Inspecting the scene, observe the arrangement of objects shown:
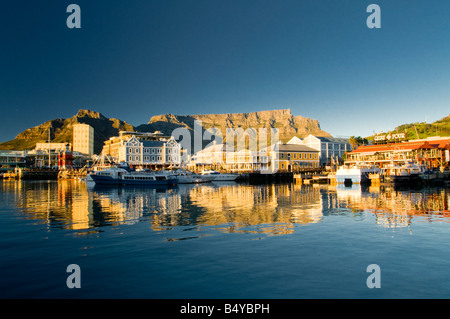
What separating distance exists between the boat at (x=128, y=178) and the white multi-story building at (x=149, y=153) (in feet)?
177

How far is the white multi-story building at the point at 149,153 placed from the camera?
124188 mm

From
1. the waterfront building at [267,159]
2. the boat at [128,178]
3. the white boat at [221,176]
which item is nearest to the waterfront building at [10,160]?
the waterfront building at [267,159]

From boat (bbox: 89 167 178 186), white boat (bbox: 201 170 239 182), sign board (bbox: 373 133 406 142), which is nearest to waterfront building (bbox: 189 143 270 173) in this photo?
white boat (bbox: 201 170 239 182)

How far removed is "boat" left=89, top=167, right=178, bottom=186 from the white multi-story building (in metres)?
53.8

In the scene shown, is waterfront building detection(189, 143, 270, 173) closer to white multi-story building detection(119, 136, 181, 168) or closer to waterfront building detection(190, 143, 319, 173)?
waterfront building detection(190, 143, 319, 173)

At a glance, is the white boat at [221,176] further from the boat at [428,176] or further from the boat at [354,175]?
the boat at [428,176]

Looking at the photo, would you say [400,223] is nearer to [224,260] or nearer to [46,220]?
[224,260]

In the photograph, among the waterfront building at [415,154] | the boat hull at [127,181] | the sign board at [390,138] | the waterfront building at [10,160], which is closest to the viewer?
the boat hull at [127,181]

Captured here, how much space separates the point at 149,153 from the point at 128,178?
61306mm

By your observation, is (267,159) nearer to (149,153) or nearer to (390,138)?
(390,138)

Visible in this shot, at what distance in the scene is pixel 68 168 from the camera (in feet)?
440

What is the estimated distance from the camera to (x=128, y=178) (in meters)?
68.1

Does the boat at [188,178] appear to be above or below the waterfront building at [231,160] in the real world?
below
